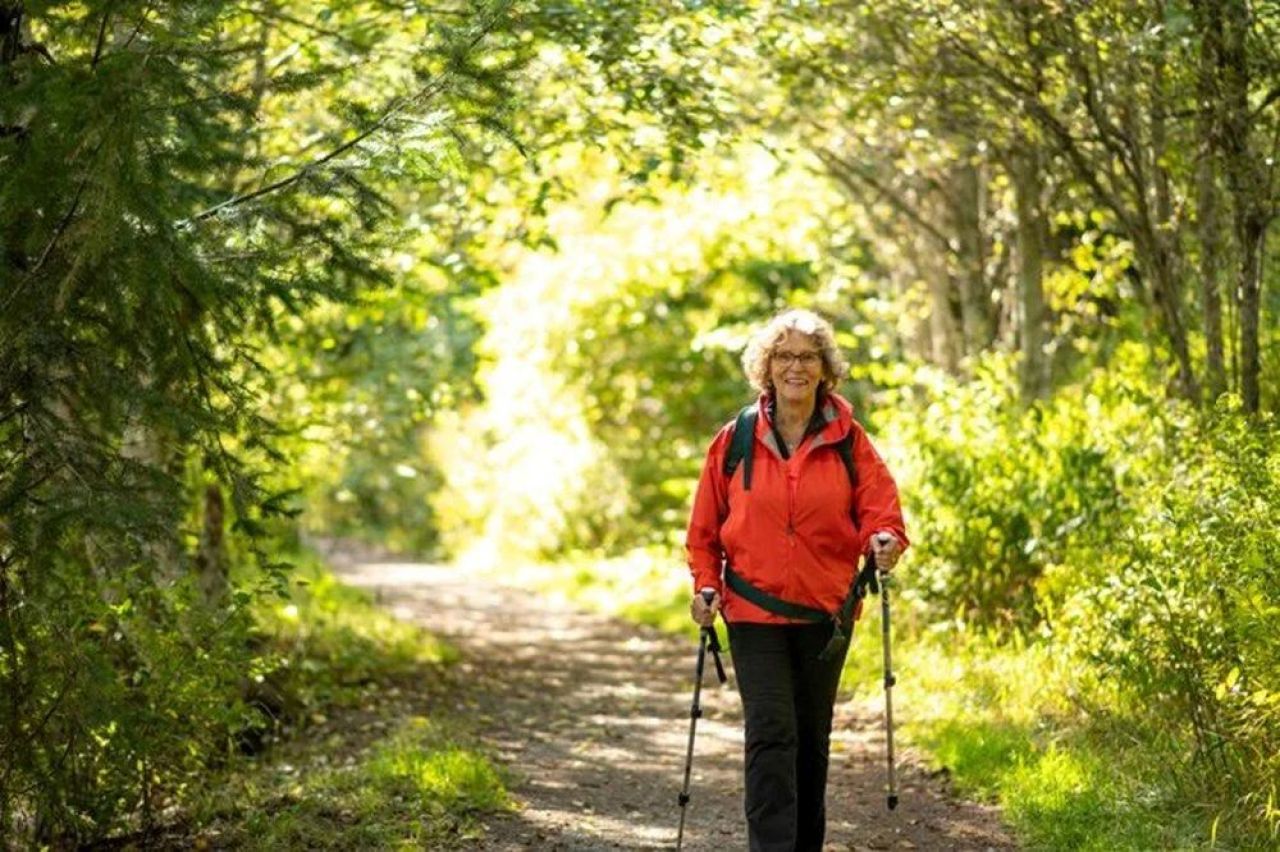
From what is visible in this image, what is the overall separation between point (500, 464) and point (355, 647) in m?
14.8

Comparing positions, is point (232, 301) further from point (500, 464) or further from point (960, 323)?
point (500, 464)

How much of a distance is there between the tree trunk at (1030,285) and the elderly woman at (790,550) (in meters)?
6.98

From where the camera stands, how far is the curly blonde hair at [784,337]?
5.86m

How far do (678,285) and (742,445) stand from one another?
14.0m

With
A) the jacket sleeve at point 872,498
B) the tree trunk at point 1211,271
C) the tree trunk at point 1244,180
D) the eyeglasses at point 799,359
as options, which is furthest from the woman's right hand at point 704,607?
the tree trunk at point 1211,271

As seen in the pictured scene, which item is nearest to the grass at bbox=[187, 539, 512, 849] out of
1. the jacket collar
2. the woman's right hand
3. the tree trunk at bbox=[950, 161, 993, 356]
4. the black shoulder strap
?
the woman's right hand

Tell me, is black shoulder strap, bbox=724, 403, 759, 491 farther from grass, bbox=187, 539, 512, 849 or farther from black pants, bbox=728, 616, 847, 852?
grass, bbox=187, 539, 512, 849

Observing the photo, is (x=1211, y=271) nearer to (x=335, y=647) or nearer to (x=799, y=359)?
(x=799, y=359)

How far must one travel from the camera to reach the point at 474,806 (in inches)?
298

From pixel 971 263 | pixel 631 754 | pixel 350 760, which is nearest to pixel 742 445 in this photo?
pixel 631 754

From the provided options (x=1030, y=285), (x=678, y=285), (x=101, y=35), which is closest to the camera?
(x=101, y=35)

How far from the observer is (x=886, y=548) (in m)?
5.55

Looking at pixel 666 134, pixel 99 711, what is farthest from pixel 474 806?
pixel 666 134

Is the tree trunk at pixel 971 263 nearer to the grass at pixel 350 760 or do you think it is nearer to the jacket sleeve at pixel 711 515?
the grass at pixel 350 760
